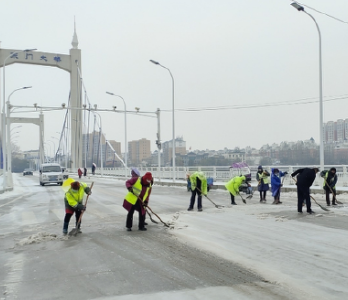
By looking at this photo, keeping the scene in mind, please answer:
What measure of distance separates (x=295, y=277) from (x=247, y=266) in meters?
0.77

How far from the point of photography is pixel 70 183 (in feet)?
29.0

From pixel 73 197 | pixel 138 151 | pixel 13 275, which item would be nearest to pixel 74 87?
pixel 138 151

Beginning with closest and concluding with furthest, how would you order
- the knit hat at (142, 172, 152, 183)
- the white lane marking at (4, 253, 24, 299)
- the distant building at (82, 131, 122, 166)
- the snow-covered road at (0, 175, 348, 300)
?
the snow-covered road at (0, 175, 348, 300) < the white lane marking at (4, 253, 24, 299) < the knit hat at (142, 172, 152, 183) < the distant building at (82, 131, 122, 166)

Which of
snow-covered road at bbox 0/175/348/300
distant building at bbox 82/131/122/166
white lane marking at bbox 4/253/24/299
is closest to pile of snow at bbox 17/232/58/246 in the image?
snow-covered road at bbox 0/175/348/300

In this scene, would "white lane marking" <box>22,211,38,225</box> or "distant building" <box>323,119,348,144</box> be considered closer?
"white lane marking" <box>22,211,38,225</box>

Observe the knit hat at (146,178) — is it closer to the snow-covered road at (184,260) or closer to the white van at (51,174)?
the snow-covered road at (184,260)

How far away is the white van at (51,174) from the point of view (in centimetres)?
3300

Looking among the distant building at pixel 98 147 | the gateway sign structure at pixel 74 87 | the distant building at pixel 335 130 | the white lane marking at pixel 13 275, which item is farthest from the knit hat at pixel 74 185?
the gateway sign structure at pixel 74 87

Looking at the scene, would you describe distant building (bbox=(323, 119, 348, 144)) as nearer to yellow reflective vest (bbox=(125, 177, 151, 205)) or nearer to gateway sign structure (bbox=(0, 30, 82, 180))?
yellow reflective vest (bbox=(125, 177, 151, 205))

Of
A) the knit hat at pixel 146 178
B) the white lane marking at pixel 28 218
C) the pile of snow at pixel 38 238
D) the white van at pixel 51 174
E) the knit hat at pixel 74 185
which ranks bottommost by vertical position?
the white lane marking at pixel 28 218

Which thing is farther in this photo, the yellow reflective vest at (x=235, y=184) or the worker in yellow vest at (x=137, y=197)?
the yellow reflective vest at (x=235, y=184)

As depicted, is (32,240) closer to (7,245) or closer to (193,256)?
(7,245)

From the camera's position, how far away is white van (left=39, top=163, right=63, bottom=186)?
108ft

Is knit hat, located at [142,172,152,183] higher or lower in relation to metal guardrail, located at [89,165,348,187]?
higher
